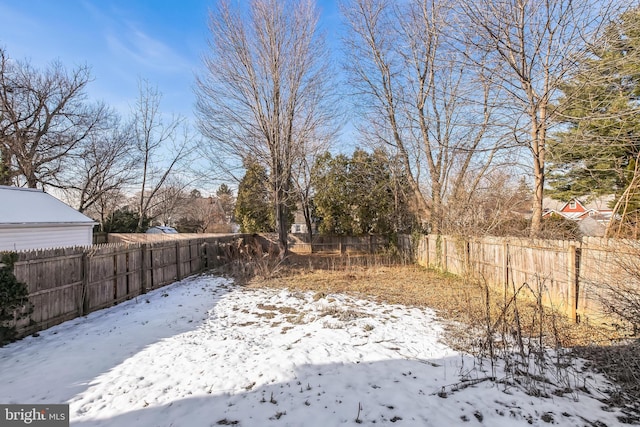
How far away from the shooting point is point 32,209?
11398 mm

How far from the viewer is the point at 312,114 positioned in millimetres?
12164

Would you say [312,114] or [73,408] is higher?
[312,114]

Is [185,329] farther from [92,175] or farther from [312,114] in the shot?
[92,175]

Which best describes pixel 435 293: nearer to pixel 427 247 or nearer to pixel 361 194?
pixel 427 247

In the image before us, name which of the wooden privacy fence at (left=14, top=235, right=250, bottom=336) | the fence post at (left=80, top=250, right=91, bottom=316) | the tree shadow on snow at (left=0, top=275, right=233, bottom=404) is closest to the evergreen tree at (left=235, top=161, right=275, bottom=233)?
the wooden privacy fence at (left=14, top=235, right=250, bottom=336)

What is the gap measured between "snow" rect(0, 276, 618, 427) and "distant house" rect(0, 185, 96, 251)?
734 cm

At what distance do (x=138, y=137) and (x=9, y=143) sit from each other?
6.88 m

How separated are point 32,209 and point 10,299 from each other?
9494 millimetres

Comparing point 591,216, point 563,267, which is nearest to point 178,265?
point 563,267

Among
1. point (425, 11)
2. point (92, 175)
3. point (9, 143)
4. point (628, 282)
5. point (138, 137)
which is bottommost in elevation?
point (628, 282)

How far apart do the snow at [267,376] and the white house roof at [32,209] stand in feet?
25.7

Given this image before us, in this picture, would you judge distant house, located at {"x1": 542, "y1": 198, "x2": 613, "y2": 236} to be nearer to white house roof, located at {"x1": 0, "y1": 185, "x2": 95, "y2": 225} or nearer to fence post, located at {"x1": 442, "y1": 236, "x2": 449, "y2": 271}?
fence post, located at {"x1": 442, "y1": 236, "x2": 449, "y2": 271}

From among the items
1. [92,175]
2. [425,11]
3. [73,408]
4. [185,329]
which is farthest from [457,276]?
[92,175]

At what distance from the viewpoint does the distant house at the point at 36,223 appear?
1001 centimetres
